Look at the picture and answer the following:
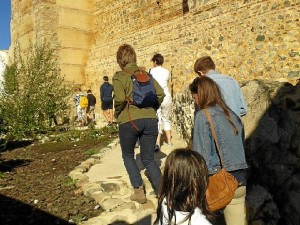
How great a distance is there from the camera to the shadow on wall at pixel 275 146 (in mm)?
5070

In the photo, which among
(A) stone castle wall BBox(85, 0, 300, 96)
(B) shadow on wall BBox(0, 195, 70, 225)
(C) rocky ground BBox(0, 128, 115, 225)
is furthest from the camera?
(A) stone castle wall BBox(85, 0, 300, 96)

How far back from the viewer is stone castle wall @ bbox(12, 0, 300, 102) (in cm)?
788

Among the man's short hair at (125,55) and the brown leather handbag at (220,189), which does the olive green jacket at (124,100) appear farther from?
the brown leather handbag at (220,189)

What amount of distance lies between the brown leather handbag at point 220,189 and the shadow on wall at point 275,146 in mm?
2174

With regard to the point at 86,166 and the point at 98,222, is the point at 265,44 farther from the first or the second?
the point at 98,222

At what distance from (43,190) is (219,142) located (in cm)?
347

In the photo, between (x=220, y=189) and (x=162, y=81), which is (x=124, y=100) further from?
(x=162, y=81)

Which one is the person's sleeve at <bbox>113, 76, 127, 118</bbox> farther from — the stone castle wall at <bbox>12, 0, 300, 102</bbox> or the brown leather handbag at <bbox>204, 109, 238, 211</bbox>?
the stone castle wall at <bbox>12, 0, 300, 102</bbox>

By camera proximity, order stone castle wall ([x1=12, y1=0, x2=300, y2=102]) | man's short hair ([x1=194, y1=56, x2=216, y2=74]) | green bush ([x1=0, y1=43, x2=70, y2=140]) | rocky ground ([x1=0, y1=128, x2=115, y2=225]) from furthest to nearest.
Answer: green bush ([x1=0, y1=43, x2=70, y2=140])
stone castle wall ([x1=12, y1=0, x2=300, y2=102])
rocky ground ([x1=0, y1=128, x2=115, y2=225])
man's short hair ([x1=194, y1=56, x2=216, y2=74])

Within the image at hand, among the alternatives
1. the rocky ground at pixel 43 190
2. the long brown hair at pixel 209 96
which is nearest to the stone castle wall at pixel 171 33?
the rocky ground at pixel 43 190

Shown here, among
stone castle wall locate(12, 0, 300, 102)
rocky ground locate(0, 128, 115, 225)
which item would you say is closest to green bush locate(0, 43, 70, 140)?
rocky ground locate(0, 128, 115, 225)

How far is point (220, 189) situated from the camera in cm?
259

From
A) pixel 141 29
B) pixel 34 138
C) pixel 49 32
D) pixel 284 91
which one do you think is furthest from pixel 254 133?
pixel 49 32

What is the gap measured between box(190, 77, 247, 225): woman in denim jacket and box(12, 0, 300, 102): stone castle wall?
5458 mm
